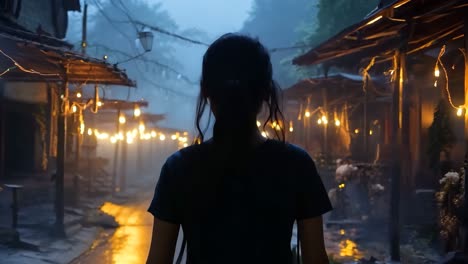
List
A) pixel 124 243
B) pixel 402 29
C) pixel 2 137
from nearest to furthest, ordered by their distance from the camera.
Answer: pixel 402 29
pixel 124 243
pixel 2 137

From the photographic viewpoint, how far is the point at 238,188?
2.05 meters

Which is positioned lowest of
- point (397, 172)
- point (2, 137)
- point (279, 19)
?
point (397, 172)

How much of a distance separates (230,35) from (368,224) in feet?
41.5

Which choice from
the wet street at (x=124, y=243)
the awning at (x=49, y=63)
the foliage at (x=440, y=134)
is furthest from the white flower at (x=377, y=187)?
the awning at (x=49, y=63)

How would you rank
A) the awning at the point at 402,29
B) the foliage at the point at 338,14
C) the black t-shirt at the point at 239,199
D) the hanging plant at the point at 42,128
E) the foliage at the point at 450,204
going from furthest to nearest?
the foliage at the point at 338,14
the hanging plant at the point at 42,128
the foliage at the point at 450,204
the awning at the point at 402,29
the black t-shirt at the point at 239,199

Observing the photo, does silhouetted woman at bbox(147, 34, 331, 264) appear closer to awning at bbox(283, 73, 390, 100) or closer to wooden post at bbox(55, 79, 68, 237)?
wooden post at bbox(55, 79, 68, 237)

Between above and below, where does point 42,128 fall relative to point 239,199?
above

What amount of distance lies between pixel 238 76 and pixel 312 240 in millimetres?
752

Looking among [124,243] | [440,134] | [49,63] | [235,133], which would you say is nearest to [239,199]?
[235,133]

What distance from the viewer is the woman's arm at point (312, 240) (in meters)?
2.10

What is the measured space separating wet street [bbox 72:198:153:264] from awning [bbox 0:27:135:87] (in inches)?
173

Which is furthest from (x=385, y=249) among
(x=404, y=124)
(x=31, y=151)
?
(x=31, y=151)

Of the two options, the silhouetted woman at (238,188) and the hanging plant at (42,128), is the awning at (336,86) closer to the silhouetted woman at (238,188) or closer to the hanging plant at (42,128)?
the hanging plant at (42,128)

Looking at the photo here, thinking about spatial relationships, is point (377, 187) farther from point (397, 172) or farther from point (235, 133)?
point (235, 133)
